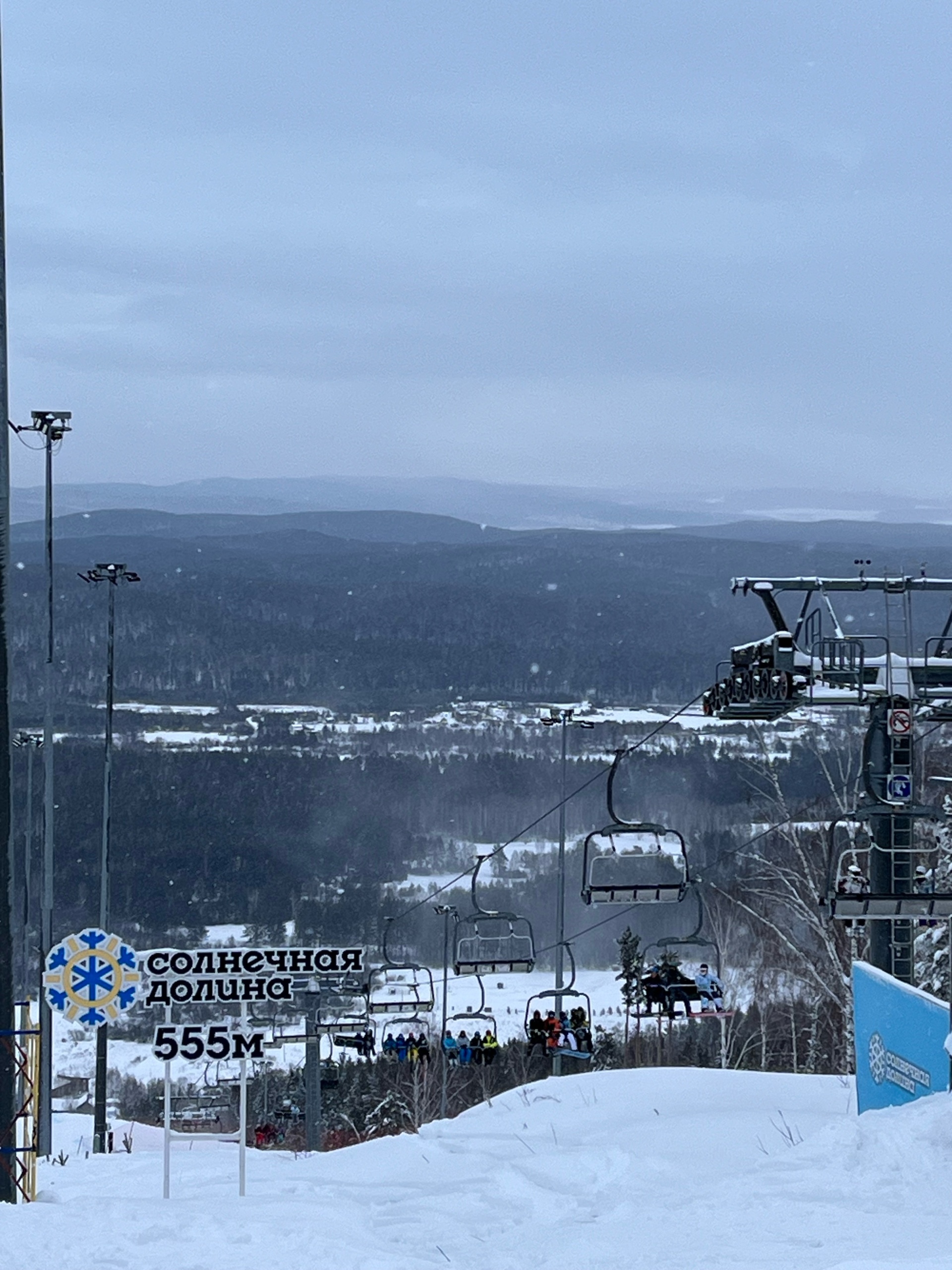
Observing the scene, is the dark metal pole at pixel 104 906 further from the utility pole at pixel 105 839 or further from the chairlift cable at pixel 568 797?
the chairlift cable at pixel 568 797

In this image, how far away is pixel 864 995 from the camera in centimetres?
1230

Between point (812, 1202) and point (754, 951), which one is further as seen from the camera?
point (754, 951)

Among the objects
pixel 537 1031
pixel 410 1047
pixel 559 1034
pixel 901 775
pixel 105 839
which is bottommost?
pixel 410 1047

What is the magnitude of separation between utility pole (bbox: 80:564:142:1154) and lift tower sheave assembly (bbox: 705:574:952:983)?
13409 mm

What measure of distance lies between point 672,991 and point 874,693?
7.67 metres

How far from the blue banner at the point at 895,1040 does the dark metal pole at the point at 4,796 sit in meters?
6.63

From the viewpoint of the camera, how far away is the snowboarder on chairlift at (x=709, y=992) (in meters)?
24.7

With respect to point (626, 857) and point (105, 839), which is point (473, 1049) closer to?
point (105, 839)

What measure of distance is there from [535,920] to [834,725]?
5093cm

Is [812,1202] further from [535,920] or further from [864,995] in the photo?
[535,920]

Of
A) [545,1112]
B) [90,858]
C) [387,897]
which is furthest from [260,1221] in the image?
[90,858]

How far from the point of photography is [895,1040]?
11594 mm

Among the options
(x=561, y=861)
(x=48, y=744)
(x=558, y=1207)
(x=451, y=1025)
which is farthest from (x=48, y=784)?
(x=451, y=1025)

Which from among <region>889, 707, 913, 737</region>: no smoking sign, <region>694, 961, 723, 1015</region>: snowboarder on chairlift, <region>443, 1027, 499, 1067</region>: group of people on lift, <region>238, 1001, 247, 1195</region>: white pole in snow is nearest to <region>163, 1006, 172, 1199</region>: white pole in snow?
<region>238, 1001, 247, 1195</region>: white pole in snow
